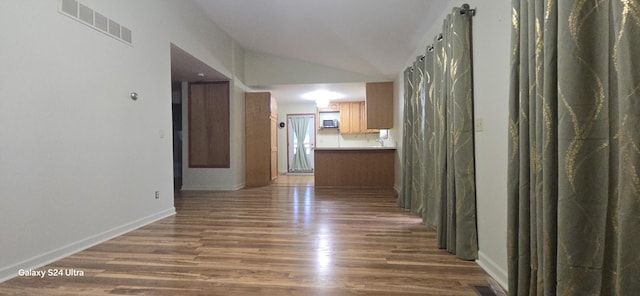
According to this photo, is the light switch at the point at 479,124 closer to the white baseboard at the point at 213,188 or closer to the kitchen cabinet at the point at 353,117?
the white baseboard at the point at 213,188

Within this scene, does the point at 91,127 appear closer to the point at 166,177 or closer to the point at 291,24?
the point at 166,177

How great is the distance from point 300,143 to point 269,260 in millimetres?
7151

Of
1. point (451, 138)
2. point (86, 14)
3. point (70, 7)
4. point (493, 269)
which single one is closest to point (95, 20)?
point (86, 14)

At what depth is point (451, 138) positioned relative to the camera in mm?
2205

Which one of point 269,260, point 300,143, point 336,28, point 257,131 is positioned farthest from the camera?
point 300,143

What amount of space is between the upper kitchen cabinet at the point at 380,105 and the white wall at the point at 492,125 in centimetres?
360

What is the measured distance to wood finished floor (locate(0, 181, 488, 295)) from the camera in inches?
66.9

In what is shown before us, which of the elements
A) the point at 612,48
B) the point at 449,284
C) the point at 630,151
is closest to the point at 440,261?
the point at 449,284

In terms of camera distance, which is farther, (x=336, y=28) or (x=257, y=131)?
(x=257, y=131)

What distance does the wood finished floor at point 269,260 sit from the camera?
1.70 m

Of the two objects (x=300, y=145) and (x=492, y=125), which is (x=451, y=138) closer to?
(x=492, y=125)

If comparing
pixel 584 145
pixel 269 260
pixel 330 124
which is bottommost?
pixel 269 260

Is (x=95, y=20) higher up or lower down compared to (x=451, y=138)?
higher up

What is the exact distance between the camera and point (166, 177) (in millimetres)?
3467
